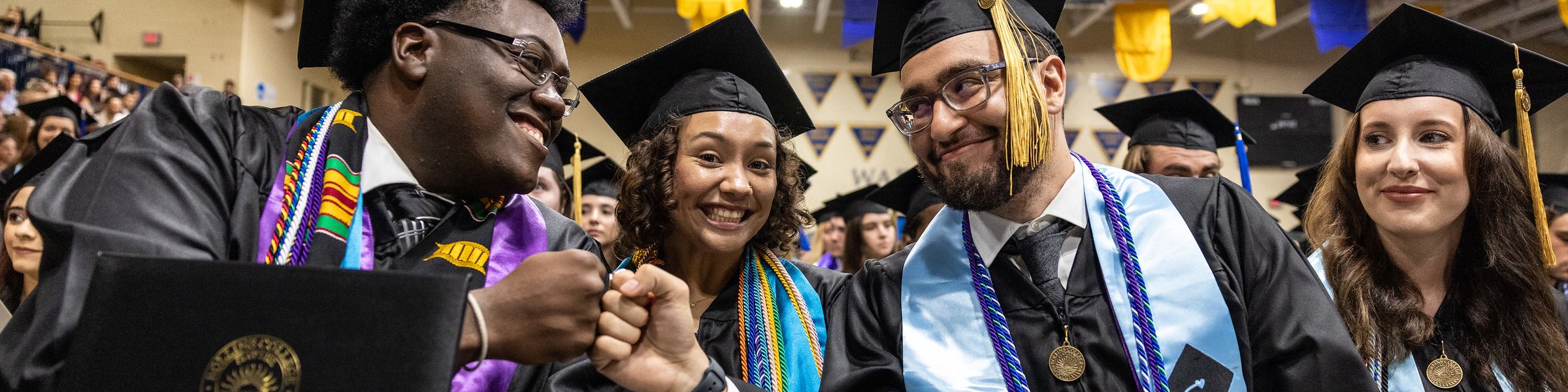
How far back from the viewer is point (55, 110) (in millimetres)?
5844

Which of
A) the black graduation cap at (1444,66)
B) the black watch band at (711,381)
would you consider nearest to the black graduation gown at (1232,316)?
the black watch band at (711,381)

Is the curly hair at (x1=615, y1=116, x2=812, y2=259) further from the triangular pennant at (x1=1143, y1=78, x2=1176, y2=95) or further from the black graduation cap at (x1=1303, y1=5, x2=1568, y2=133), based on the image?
the triangular pennant at (x1=1143, y1=78, x2=1176, y2=95)

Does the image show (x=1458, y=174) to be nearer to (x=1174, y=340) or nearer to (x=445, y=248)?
(x=1174, y=340)

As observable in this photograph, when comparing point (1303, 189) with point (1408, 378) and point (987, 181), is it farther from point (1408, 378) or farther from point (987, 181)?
point (987, 181)

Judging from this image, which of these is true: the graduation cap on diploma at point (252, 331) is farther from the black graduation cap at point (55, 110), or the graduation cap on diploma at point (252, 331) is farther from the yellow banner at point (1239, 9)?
the yellow banner at point (1239, 9)

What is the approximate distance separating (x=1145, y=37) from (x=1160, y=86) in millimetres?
3602

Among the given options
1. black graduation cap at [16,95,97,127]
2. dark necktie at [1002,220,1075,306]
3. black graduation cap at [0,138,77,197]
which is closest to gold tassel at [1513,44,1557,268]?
dark necktie at [1002,220,1075,306]

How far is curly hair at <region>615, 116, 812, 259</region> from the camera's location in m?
2.73

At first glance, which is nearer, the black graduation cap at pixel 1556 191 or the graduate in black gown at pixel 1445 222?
the graduate in black gown at pixel 1445 222

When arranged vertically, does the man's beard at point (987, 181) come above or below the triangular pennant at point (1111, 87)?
below

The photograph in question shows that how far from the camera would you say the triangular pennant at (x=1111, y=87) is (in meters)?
13.2

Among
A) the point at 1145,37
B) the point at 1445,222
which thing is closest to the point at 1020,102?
the point at 1445,222

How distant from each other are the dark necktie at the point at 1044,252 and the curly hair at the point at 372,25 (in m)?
1.18

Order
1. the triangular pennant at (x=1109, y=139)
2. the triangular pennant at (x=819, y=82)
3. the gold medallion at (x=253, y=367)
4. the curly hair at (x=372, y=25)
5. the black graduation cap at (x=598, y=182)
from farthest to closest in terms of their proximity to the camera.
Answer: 1. the triangular pennant at (x=819, y=82)
2. the triangular pennant at (x=1109, y=139)
3. the black graduation cap at (x=598, y=182)
4. the curly hair at (x=372, y=25)
5. the gold medallion at (x=253, y=367)
